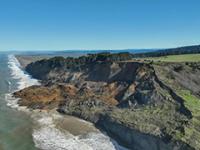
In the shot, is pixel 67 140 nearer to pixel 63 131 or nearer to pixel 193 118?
pixel 63 131

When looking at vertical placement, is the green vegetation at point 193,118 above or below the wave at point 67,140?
above

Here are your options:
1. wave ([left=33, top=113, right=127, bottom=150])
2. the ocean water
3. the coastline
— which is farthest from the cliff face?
the ocean water

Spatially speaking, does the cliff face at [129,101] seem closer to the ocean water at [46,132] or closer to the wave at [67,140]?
the wave at [67,140]

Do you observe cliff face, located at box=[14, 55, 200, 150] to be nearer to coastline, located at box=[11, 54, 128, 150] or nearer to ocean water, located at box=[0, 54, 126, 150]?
coastline, located at box=[11, 54, 128, 150]

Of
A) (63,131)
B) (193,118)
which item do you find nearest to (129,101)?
(63,131)

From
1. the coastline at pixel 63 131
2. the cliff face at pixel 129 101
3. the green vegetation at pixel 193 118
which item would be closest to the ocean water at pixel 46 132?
the coastline at pixel 63 131

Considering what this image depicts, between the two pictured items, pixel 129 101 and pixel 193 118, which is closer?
pixel 193 118

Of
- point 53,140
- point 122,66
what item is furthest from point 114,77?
point 53,140
